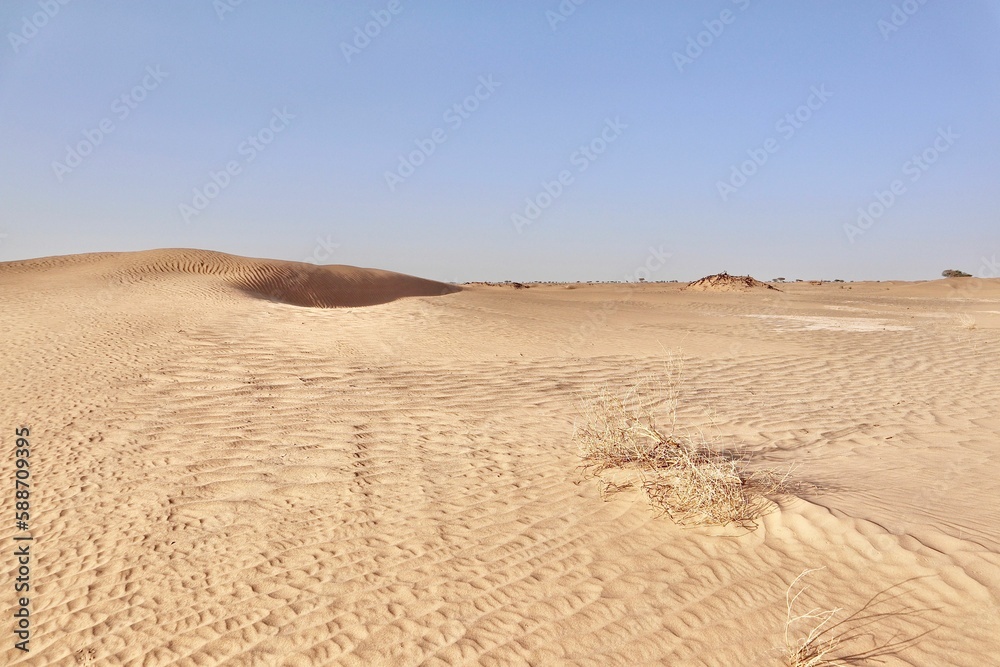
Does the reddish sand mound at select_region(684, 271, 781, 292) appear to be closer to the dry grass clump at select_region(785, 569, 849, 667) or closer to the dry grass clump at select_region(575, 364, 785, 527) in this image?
the dry grass clump at select_region(575, 364, 785, 527)

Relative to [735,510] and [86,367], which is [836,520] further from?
[86,367]

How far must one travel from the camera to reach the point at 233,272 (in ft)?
69.8

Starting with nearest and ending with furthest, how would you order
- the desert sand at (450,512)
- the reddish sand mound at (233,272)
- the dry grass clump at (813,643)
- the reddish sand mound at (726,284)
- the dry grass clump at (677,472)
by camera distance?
the dry grass clump at (813,643) → the desert sand at (450,512) → the dry grass clump at (677,472) → the reddish sand mound at (233,272) → the reddish sand mound at (726,284)

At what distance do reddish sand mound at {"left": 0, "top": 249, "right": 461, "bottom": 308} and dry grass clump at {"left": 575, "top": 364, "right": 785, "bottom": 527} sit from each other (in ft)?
45.9

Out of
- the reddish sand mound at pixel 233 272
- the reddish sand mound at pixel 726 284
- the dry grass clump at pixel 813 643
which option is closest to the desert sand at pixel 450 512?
the dry grass clump at pixel 813 643

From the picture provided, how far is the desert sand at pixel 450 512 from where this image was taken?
120 inches

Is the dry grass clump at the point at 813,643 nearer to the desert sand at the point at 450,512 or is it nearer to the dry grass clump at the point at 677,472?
the desert sand at the point at 450,512

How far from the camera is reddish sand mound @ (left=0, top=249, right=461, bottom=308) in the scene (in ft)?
62.5

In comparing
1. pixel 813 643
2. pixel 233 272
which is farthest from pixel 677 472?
pixel 233 272

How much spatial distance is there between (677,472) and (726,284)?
29.6 metres

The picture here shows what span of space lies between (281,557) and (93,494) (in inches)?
73.4

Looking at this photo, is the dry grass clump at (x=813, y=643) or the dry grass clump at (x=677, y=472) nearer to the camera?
the dry grass clump at (x=813, y=643)

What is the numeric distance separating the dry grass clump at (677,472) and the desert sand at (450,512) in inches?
5.0

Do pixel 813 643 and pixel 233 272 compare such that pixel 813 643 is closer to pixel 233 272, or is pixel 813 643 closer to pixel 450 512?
pixel 450 512
